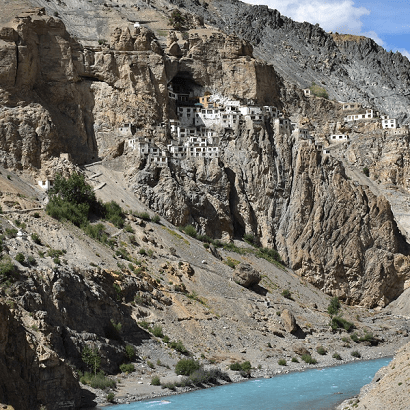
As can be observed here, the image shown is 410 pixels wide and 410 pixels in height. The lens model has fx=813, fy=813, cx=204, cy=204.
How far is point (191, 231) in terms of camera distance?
70.0 m

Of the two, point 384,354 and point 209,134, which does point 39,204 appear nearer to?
point 209,134

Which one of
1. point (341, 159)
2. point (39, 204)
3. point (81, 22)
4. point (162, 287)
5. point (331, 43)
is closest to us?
point (162, 287)

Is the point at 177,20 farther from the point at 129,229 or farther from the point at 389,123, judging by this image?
the point at 129,229

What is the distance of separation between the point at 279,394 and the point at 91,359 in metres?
10.9

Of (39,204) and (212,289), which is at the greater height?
(39,204)

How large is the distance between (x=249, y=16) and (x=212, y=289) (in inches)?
2953

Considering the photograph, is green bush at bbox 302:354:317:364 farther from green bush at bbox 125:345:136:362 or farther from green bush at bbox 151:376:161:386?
green bush at bbox 151:376:161:386

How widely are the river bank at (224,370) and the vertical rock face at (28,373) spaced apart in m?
3.66

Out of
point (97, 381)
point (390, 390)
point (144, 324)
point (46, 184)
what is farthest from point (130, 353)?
point (46, 184)

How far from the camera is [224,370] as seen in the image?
166 feet

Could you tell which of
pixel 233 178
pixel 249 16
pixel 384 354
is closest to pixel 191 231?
pixel 233 178

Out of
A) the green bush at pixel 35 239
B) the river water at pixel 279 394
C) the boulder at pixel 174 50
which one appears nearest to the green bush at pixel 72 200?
the green bush at pixel 35 239

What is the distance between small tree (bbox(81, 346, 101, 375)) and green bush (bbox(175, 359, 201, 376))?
539cm

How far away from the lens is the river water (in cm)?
4300
